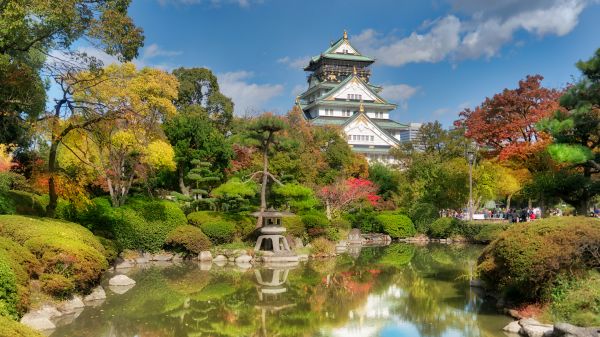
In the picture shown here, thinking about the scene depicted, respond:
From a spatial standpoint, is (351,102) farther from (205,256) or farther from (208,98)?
(205,256)

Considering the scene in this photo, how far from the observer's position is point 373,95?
48.4m

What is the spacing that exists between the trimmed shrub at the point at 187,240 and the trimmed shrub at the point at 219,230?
0.33 meters

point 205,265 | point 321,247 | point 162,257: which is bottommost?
point 205,265

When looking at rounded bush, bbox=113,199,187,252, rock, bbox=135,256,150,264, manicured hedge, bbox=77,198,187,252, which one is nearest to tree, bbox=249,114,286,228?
rounded bush, bbox=113,199,187,252

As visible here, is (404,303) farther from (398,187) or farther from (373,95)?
(373,95)

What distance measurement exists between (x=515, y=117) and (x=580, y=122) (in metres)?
9.38

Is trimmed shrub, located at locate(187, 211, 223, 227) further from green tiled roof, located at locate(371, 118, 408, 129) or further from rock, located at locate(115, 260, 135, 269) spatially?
green tiled roof, located at locate(371, 118, 408, 129)

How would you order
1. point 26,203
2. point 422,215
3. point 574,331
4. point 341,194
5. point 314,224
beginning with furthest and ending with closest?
point 422,215
point 341,194
point 314,224
point 26,203
point 574,331

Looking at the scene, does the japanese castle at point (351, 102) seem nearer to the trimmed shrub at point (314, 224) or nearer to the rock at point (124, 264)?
the trimmed shrub at point (314, 224)

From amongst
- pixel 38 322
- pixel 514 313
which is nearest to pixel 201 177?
pixel 38 322

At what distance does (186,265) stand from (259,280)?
14.7 feet

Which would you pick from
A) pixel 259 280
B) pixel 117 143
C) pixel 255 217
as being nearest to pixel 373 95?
pixel 255 217

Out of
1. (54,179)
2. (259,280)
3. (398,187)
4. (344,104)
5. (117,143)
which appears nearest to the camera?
(54,179)

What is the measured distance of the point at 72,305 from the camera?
1056cm
